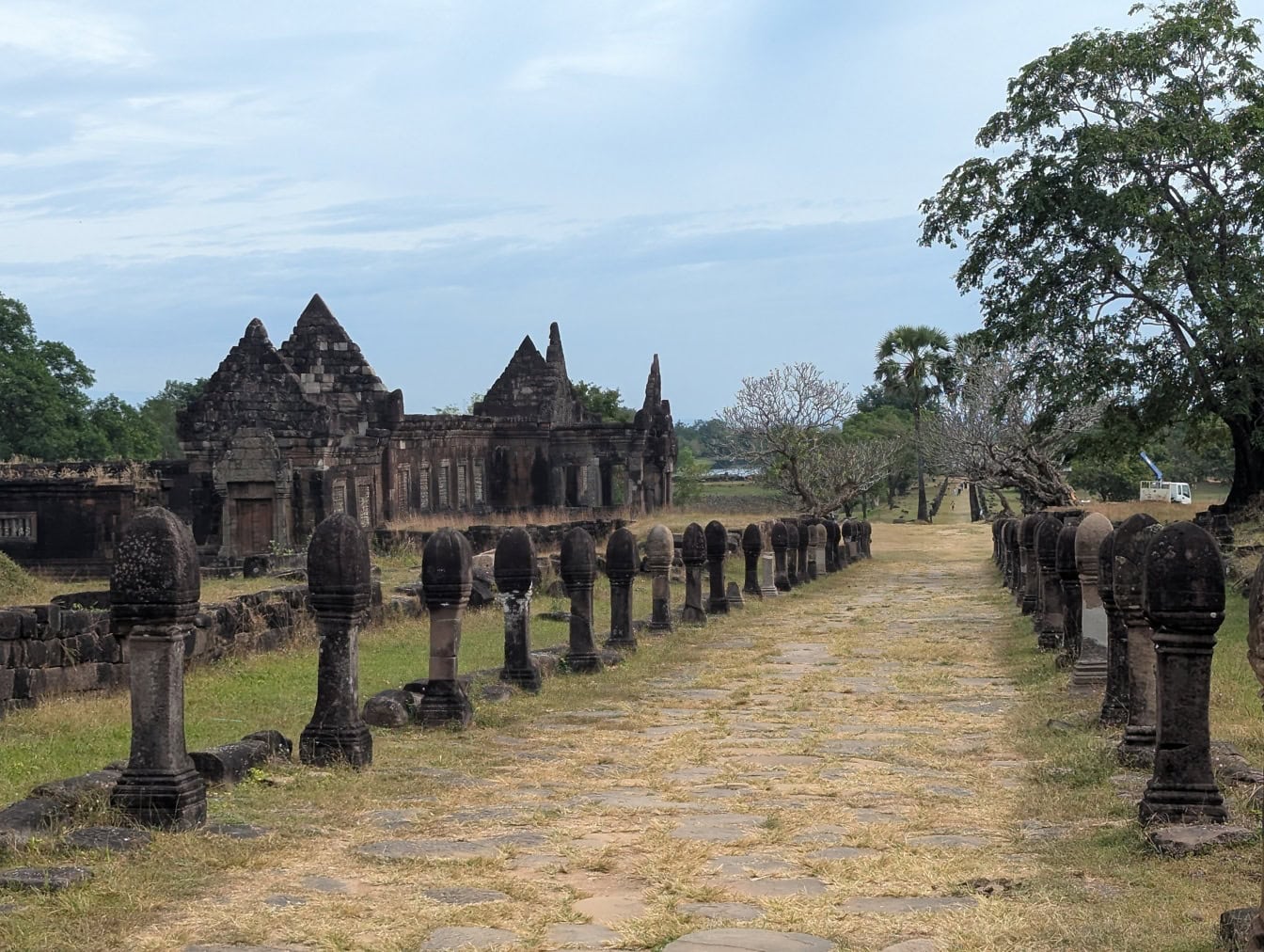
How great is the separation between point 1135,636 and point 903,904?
4.17 metres

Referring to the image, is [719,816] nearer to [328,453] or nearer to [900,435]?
[328,453]

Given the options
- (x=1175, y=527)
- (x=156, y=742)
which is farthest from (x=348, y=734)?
(x=1175, y=527)

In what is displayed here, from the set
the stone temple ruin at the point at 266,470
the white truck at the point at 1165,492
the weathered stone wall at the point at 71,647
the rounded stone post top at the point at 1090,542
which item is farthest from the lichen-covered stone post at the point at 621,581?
the white truck at the point at 1165,492

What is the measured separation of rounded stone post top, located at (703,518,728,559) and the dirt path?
8.58 m

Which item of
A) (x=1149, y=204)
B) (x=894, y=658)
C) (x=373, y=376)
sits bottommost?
(x=894, y=658)

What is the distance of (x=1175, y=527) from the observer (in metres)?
7.92

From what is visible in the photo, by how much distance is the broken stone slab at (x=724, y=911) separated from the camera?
255 inches

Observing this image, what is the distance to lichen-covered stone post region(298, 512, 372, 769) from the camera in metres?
9.91

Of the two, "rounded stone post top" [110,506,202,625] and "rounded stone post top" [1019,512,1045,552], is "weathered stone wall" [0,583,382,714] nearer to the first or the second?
"rounded stone post top" [110,506,202,625]

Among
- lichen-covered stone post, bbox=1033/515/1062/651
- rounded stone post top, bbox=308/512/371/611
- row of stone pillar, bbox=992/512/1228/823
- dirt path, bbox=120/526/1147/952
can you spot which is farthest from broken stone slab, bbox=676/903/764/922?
lichen-covered stone post, bbox=1033/515/1062/651

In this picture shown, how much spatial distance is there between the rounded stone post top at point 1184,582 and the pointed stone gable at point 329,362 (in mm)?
27338

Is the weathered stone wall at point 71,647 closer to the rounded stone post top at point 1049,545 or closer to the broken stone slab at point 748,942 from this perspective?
the broken stone slab at point 748,942

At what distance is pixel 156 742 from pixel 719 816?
3022 millimetres

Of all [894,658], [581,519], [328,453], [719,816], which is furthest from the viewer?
[581,519]
